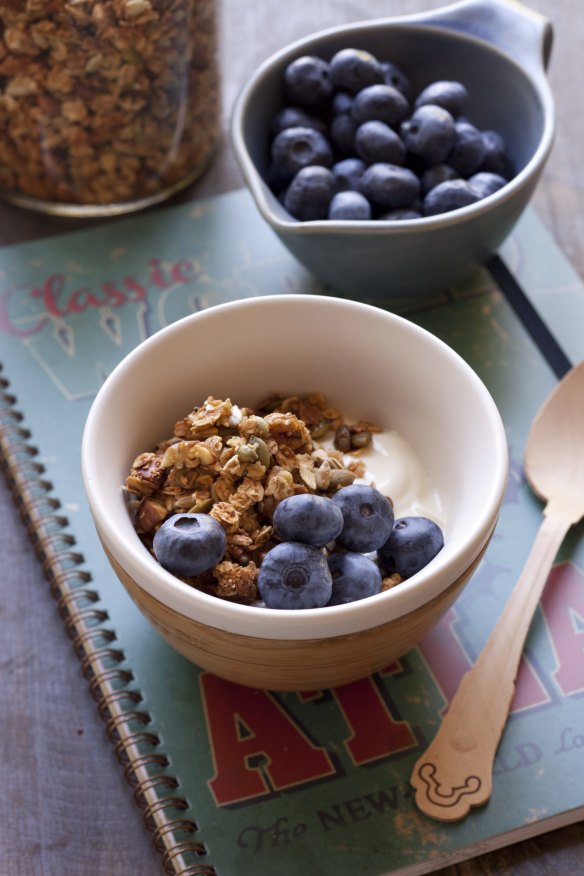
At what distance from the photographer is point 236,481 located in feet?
2.48

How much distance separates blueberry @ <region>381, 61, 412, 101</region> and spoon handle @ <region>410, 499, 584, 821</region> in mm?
548

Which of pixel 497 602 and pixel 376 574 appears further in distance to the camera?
pixel 497 602

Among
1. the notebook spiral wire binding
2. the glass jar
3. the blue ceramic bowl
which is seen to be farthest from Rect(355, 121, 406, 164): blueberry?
the notebook spiral wire binding

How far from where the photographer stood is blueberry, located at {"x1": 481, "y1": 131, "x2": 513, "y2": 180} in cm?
108

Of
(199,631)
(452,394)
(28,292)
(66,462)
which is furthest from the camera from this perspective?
(28,292)

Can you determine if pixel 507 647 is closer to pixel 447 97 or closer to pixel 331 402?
pixel 331 402

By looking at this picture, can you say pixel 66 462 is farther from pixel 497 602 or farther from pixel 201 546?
pixel 497 602

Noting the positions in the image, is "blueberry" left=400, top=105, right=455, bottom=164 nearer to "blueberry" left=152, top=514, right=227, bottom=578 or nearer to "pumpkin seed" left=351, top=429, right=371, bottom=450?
"pumpkin seed" left=351, top=429, right=371, bottom=450

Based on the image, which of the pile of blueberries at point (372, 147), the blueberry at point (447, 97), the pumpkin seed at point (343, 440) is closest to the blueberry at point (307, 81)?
the pile of blueberries at point (372, 147)

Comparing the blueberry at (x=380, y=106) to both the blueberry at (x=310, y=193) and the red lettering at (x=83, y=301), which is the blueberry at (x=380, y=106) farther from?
the red lettering at (x=83, y=301)

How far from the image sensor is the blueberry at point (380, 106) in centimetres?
106

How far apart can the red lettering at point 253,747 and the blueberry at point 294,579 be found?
16cm

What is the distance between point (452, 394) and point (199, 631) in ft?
0.88

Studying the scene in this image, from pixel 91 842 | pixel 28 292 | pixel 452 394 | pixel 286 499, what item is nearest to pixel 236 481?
pixel 286 499
